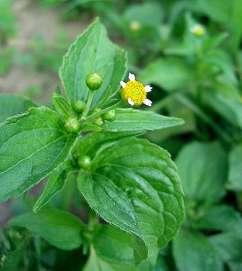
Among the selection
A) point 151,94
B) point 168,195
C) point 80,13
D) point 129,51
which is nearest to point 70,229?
point 168,195

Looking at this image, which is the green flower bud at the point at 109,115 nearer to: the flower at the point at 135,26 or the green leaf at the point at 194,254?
the green leaf at the point at 194,254

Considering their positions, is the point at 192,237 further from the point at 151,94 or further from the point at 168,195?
the point at 151,94

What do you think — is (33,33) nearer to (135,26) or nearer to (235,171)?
(135,26)

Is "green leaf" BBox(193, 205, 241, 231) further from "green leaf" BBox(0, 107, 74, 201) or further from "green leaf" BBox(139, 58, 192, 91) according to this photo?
"green leaf" BBox(0, 107, 74, 201)

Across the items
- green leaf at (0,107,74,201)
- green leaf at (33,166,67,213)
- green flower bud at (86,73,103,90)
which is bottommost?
green leaf at (33,166,67,213)

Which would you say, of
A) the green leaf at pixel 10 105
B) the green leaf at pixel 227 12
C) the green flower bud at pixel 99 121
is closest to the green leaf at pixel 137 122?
the green flower bud at pixel 99 121

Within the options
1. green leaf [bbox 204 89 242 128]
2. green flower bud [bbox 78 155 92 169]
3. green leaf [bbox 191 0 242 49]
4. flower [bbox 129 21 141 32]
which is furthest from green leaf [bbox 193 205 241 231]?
flower [bbox 129 21 141 32]
